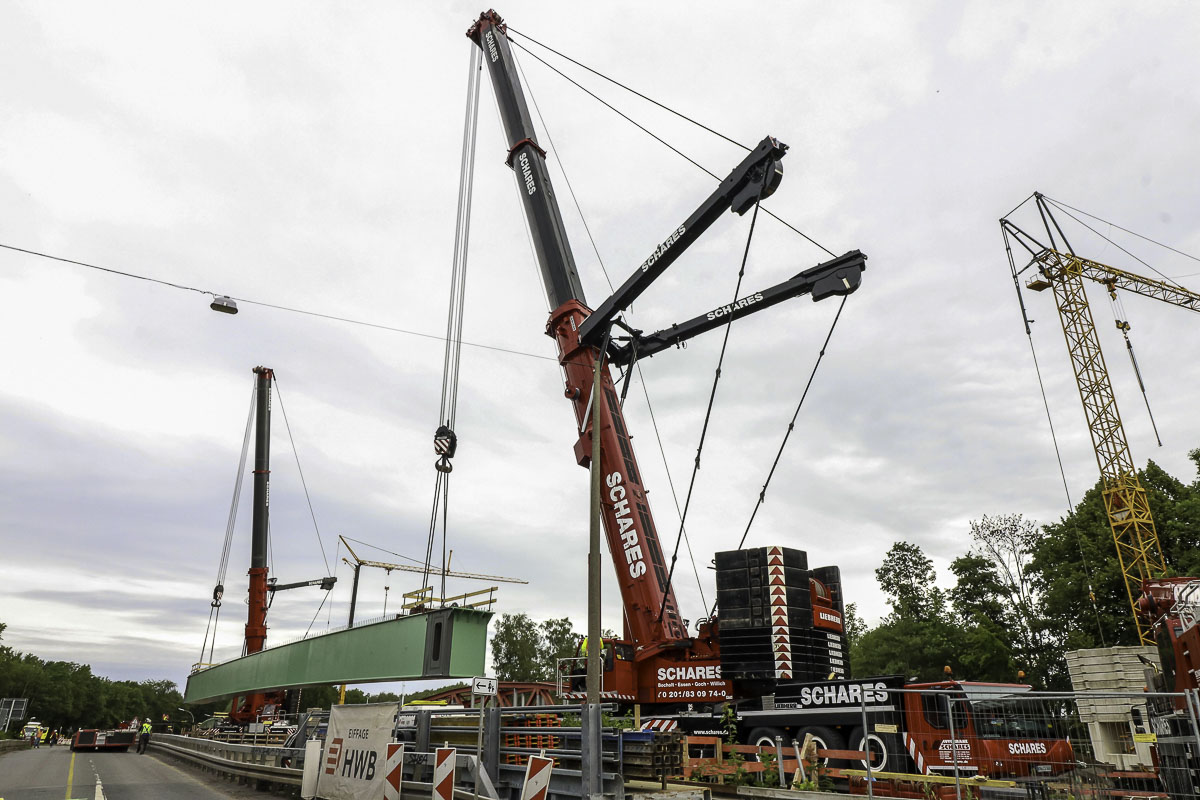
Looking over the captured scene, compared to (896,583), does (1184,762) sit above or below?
below

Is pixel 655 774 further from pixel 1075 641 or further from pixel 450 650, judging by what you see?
pixel 1075 641

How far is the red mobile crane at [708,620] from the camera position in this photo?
1224 centimetres

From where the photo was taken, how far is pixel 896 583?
164ft

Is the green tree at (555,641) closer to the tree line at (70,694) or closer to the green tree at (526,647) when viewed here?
the green tree at (526,647)

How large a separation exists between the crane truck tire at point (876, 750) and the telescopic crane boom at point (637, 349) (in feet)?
11.4

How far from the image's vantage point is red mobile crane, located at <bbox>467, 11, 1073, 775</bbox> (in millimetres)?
12242

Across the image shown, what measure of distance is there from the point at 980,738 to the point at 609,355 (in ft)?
36.4

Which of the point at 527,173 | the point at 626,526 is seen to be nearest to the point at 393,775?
the point at 626,526

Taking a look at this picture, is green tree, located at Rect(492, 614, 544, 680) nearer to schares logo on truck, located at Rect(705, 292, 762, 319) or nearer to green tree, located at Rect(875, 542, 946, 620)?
green tree, located at Rect(875, 542, 946, 620)

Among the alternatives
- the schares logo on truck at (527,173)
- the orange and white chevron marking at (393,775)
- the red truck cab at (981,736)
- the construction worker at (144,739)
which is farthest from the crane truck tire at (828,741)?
the construction worker at (144,739)

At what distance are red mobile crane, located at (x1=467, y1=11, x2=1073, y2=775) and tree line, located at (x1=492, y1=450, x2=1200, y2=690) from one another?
2481 centimetres

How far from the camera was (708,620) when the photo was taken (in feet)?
51.8

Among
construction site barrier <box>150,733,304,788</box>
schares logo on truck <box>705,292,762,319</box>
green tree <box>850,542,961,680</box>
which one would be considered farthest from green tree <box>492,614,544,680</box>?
schares logo on truck <box>705,292,762,319</box>

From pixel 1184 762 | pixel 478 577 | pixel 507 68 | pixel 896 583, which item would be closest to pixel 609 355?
pixel 507 68
